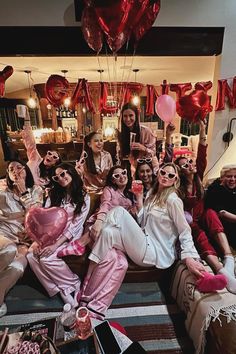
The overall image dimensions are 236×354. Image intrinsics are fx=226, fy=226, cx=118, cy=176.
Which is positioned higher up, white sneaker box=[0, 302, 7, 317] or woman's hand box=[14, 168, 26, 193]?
woman's hand box=[14, 168, 26, 193]

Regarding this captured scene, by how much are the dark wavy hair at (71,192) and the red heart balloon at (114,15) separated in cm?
111

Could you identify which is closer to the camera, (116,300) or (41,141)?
(116,300)

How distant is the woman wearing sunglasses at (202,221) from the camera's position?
1.57 meters

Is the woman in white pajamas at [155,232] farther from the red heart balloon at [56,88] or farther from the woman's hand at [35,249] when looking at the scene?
the red heart balloon at [56,88]

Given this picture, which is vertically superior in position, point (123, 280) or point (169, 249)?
point (169, 249)

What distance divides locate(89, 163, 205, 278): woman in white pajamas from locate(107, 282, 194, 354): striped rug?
0.23 meters

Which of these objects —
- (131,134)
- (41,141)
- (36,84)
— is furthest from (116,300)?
(36,84)

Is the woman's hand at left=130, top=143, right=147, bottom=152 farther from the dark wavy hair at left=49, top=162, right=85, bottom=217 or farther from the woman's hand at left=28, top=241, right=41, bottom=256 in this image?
the woman's hand at left=28, top=241, right=41, bottom=256

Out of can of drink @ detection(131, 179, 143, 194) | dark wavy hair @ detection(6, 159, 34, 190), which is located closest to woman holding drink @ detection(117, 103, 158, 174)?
can of drink @ detection(131, 179, 143, 194)

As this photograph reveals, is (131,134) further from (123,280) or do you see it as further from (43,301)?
(43,301)

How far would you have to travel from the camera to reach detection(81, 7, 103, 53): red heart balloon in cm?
177

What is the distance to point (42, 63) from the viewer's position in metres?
3.43

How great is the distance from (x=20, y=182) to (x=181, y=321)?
1542 millimetres

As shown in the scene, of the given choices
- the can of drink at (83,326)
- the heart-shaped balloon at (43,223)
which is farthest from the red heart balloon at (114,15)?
the can of drink at (83,326)
